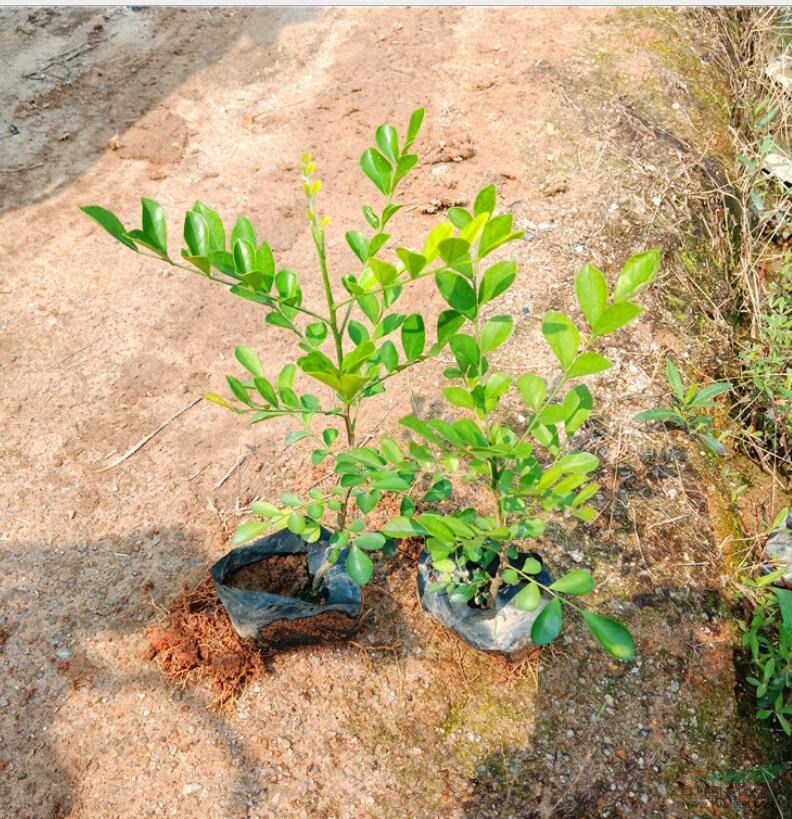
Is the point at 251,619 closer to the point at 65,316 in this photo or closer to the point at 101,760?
the point at 101,760

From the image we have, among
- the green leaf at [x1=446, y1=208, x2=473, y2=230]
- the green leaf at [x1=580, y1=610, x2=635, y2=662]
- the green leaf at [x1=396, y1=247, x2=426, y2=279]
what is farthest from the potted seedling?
the green leaf at [x1=580, y1=610, x2=635, y2=662]

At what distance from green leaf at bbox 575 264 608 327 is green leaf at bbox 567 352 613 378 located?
7cm

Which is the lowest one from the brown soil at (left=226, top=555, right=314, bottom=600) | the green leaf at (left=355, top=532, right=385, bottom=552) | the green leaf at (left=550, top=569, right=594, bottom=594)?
the brown soil at (left=226, top=555, right=314, bottom=600)

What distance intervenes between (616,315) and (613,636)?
0.52 m

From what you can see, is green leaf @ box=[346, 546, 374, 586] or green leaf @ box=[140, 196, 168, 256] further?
green leaf @ box=[346, 546, 374, 586]

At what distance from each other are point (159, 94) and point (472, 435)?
3891mm

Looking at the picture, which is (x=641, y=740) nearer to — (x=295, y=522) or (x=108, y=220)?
(x=295, y=522)

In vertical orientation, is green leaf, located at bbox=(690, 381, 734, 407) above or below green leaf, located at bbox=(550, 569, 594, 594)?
below

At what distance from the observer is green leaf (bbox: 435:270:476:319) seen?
1.29 meters

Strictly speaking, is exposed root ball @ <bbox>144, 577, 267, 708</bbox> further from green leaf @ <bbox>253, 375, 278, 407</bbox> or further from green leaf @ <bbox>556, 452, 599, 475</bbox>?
green leaf @ <bbox>556, 452, 599, 475</bbox>

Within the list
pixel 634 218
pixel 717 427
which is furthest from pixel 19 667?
pixel 634 218

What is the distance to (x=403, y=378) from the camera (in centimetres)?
289

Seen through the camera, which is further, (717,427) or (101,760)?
(717,427)

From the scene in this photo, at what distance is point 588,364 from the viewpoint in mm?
1206
